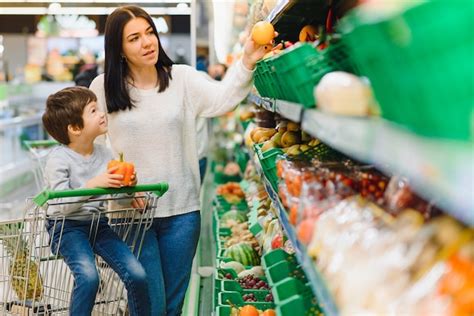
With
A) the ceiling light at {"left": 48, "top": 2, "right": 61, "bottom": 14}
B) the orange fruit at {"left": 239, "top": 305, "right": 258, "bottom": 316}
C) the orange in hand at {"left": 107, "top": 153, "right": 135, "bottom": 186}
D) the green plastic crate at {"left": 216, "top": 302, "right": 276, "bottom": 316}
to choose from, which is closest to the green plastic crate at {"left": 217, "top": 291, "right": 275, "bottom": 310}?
the green plastic crate at {"left": 216, "top": 302, "right": 276, "bottom": 316}

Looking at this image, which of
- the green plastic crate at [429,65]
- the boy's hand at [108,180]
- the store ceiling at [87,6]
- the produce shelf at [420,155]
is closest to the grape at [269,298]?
the boy's hand at [108,180]

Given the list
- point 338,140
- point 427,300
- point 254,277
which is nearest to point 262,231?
point 254,277

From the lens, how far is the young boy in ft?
10.0

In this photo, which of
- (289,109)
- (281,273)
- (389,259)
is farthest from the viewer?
(281,273)

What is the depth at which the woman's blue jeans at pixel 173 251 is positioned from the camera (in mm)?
3551

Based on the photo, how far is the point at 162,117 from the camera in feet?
11.7

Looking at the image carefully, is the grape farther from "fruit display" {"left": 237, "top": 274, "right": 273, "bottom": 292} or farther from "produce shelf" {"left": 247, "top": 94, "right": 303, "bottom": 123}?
"produce shelf" {"left": 247, "top": 94, "right": 303, "bottom": 123}

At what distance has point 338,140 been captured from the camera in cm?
166

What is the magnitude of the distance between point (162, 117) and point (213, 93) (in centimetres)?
31

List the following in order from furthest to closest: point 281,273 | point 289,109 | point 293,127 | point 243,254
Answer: point 243,254
point 293,127
point 281,273
point 289,109

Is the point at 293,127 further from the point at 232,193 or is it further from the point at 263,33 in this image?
the point at 232,193

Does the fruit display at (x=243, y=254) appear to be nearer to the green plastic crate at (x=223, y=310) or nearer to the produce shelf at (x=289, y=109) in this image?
the green plastic crate at (x=223, y=310)

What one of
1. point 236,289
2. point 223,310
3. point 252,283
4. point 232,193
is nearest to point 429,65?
point 223,310

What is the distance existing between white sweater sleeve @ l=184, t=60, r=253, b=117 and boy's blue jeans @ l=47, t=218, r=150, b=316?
858mm
